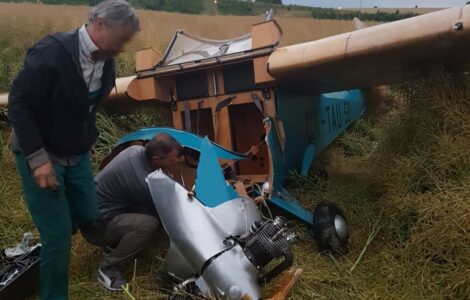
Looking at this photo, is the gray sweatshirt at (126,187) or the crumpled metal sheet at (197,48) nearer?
the gray sweatshirt at (126,187)

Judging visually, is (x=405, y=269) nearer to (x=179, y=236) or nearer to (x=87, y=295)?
(x=179, y=236)

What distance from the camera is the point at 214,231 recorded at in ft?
9.32

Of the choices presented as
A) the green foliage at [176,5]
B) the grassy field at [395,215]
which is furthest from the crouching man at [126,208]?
the green foliage at [176,5]

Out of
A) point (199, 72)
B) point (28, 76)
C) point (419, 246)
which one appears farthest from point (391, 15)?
point (28, 76)

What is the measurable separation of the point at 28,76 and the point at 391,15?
65.6 ft

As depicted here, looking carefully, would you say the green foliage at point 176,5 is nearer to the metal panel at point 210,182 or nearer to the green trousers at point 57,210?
the metal panel at point 210,182

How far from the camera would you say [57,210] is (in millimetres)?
2502

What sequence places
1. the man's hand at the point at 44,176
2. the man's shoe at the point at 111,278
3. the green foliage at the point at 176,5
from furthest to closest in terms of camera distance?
the green foliage at the point at 176,5, the man's shoe at the point at 111,278, the man's hand at the point at 44,176

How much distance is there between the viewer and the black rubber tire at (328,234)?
12.1 ft

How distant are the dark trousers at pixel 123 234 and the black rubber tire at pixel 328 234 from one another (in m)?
1.31

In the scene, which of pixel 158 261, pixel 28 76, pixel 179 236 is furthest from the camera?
pixel 158 261

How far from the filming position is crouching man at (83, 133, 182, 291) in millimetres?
3268

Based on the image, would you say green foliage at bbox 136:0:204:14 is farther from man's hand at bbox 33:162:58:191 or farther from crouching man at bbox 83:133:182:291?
man's hand at bbox 33:162:58:191

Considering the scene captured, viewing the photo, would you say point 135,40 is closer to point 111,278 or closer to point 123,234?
point 123,234
